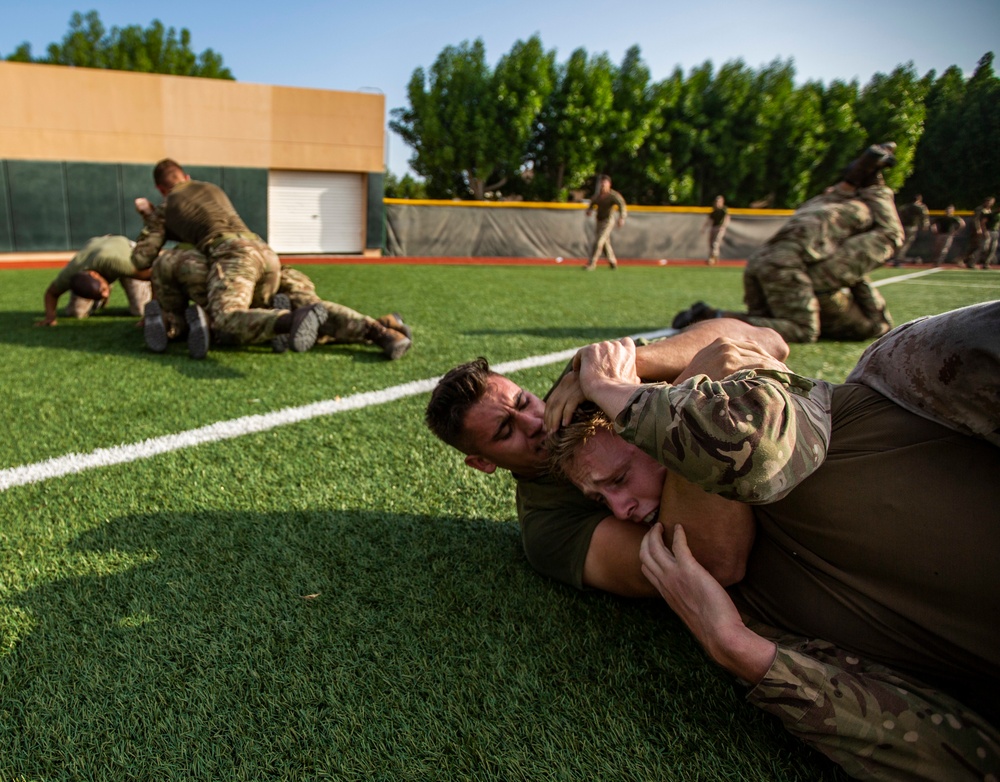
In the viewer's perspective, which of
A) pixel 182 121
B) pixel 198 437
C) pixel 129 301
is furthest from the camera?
pixel 182 121

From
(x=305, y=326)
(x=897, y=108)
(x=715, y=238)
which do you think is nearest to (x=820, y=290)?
(x=897, y=108)

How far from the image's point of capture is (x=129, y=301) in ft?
23.3

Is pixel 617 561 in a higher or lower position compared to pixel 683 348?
lower

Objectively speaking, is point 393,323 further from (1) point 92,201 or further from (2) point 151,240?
(1) point 92,201

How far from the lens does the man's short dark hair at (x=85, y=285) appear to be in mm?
6212

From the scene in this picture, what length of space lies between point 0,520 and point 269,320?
8.70ft

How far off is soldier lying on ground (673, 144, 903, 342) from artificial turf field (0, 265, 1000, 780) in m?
3.63

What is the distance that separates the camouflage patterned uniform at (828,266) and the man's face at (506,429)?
4630mm

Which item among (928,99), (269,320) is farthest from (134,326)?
(928,99)

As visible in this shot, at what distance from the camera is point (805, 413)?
4.57ft

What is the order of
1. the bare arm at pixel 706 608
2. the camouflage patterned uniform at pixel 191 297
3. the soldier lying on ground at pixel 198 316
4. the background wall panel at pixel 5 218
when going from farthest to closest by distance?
the background wall panel at pixel 5 218
the camouflage patterned uniform at pixel 191 297
the soldier lying on ground at pixel 198 316
the bare arm at pixel 706 608

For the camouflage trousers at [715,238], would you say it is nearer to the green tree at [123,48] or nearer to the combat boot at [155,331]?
the combat boot at [155,331]

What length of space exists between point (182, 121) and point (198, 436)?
17.8 meters

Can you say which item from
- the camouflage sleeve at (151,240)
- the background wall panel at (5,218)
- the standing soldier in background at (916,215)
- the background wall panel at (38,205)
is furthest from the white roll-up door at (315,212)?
the standing soldier in background at (916,215)
